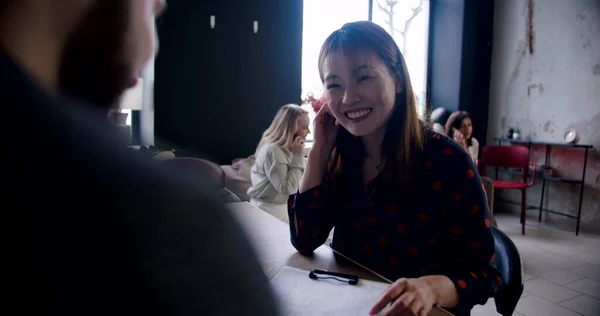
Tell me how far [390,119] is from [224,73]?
3.23 meters

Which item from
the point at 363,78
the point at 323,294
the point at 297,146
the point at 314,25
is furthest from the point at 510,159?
the point at 323,294

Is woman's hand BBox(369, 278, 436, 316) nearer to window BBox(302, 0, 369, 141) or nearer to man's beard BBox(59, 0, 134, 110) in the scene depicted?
man's beard BBox(59, 0, 134, 110)

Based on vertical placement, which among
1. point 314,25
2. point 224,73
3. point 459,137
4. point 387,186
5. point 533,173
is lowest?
point 533,173

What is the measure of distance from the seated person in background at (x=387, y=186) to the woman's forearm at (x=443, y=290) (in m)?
0.08

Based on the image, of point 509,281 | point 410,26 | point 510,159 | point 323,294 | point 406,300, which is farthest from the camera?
point 410,26

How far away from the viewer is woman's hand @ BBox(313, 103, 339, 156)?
1428 mm

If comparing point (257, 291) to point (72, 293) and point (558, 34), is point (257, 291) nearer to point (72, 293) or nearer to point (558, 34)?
point (72, 293)

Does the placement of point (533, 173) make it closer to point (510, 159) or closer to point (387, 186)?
point (510, 159)

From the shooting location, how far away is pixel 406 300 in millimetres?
853

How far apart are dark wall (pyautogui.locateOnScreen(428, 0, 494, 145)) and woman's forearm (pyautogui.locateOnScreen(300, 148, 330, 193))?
15.0ft

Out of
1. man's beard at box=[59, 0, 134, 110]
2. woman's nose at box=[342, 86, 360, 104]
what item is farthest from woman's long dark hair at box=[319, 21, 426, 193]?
man's beard at box=[59, 0, 134, 110]

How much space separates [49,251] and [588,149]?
5.19m

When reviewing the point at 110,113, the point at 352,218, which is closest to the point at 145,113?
the point at 352,218

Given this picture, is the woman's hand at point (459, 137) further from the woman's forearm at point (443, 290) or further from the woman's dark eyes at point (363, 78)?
the woman's forearm at point (443, 290)
